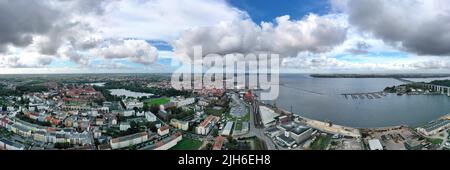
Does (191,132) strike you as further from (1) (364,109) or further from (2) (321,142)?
(1) (364,109)

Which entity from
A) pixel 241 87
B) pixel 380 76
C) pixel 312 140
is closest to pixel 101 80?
pixel 241 87

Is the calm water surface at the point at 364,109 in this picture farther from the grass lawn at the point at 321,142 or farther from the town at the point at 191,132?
the grass lawn at the point at 321,142

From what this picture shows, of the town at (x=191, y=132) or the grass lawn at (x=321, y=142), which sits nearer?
the grass lawn at (x=321, y=142)

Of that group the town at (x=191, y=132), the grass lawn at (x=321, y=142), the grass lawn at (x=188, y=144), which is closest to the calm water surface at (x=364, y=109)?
the town at (x=191, y=132)

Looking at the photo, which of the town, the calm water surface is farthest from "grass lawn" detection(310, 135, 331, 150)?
the calm water surface

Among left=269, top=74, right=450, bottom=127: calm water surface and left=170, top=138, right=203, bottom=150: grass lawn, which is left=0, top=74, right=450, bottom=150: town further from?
left=269, top=74, right=450, bottom=127: calm water surface
